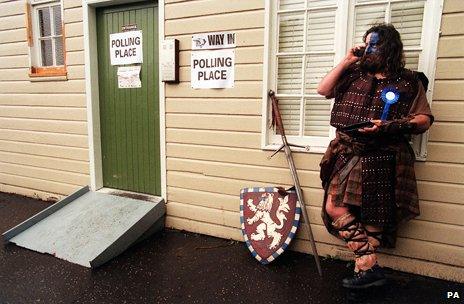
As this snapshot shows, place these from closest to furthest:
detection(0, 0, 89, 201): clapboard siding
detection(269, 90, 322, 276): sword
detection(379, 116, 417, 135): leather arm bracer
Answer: detection(379, 116, 417, 135): leather arm bracer < detection(269, 90, 322, 276): sword < detection(0, 0, 89, 201): clapboard siding

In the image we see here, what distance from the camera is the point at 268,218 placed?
297 centimetres

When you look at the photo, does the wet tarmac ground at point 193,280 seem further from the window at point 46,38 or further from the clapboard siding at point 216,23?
the window at point 46,38

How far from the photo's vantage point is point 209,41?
316 centimetres

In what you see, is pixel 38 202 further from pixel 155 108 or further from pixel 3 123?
pixel 155 108

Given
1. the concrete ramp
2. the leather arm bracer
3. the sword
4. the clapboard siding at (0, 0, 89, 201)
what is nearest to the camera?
the leather arm bracer

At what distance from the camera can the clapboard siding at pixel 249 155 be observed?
245 cm

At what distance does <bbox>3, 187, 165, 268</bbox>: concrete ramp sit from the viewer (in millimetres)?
3018

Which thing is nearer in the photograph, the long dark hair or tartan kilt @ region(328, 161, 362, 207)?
the long dark hair

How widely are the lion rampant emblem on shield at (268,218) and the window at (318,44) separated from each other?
0.55m

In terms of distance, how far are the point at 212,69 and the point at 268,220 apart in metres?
1.52

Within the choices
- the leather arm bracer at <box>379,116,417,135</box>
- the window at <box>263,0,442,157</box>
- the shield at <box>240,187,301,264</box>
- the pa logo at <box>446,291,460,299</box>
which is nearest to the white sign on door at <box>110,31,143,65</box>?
the window at <box>263,0,442,157</box>

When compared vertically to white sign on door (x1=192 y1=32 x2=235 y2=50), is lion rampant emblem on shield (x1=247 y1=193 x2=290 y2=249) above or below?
below

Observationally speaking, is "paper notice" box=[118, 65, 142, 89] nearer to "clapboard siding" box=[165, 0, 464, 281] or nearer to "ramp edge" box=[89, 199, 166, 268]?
"clapboard siding" box=[165, 0, 464, 281]

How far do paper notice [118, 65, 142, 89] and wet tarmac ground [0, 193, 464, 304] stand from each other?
69.1 inches
